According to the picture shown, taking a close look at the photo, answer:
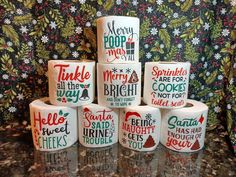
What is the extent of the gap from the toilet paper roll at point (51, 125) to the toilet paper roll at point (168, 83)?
11.1 inches

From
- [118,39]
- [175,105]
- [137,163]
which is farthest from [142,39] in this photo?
[137,163]

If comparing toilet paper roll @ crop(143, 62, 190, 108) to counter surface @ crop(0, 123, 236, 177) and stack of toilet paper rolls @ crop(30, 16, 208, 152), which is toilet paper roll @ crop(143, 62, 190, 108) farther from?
counter surface @ crop(0, 123, 236, 177)

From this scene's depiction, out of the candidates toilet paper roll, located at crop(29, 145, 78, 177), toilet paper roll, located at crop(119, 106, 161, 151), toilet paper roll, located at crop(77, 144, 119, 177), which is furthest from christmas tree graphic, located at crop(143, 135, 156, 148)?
toilet paper roll, located at crop(29, 145, 78, 177)

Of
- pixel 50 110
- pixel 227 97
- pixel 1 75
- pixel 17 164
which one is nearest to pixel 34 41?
pixel 1 75

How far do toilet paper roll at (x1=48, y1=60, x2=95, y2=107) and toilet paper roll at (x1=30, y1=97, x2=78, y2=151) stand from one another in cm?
3

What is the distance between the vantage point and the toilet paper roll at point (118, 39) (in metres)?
0.73

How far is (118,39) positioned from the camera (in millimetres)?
743

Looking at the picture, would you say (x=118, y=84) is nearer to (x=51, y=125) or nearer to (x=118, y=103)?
(x=118, y=103)

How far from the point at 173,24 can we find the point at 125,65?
29 cm

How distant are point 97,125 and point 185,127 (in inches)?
11.6

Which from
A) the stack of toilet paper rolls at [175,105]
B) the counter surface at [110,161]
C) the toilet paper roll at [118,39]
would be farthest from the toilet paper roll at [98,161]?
the toilet paper roll at [118,39]

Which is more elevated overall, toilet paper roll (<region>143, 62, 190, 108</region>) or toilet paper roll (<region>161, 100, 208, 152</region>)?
toilet paper roll (<region>143, 62, 190, 108</region>)

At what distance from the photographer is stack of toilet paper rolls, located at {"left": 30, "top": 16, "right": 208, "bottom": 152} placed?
2.46 feet

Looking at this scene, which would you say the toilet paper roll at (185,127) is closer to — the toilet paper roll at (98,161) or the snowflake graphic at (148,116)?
the snowflake graphic at (148,116)
